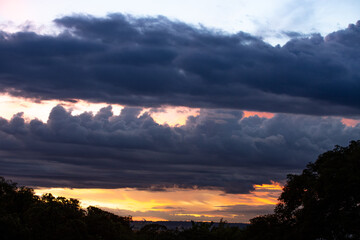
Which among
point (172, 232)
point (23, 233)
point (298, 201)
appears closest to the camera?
point (298, 201)

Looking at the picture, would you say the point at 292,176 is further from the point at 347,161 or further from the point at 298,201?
the point at 347,161

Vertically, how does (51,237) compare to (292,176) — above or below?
below

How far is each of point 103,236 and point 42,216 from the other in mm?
9947

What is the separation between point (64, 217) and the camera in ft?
206

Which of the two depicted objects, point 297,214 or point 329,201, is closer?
point 329,201

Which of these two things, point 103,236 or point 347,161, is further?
point 103,236

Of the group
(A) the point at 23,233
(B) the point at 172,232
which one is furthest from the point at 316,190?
(B) the point at 172,232

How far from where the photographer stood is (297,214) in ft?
157

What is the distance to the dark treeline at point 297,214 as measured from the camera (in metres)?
43.9

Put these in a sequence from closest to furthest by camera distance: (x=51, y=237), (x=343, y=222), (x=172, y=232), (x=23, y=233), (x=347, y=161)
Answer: (x=343, y=222), (x=347, y=161), (x=23, y=233), (x=51, y=237), (x=172, y=232)

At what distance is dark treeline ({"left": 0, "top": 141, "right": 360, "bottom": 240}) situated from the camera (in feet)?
144

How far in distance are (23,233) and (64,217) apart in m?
8.72

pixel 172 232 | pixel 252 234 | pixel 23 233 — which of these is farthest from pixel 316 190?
pixel 172 232

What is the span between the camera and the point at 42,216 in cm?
6069
